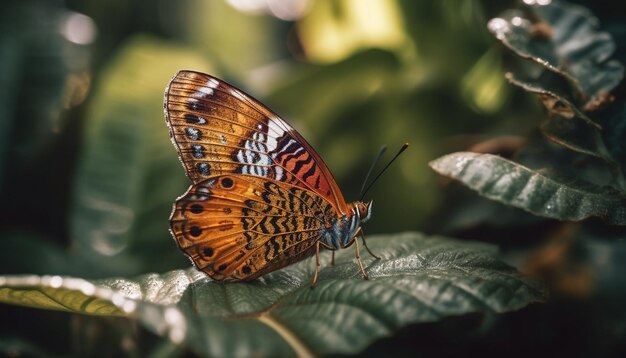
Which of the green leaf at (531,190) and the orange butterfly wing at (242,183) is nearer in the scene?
the green leaf at (531,190)

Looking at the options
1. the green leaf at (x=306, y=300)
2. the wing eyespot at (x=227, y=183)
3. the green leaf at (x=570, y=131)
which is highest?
the green leaf at (x=570, y=131)

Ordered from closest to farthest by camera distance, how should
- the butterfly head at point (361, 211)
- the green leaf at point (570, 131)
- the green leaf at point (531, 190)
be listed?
the green leaf at point (531, 190) → the green leaf at point (570, 131) → the butterfly head at point (361, 211)

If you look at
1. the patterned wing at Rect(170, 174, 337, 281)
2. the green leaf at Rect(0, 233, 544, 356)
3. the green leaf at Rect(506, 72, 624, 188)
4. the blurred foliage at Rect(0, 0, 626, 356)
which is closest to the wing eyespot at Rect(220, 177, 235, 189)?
the patterned wing at Rect(170, 174, 337, 281)

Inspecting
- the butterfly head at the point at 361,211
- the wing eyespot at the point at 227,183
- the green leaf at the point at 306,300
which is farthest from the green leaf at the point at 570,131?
the wing eyespot at the point at 227,183

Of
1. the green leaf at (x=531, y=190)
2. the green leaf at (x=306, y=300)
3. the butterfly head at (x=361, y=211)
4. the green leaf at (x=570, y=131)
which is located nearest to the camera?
the green leaf at (x=306, y=300)

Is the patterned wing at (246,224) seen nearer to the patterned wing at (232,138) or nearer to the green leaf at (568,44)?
the patterned wing at (232,138)

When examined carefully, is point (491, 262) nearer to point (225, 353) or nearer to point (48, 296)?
point (225, 353)

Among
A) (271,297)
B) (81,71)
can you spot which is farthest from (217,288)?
(81,71)

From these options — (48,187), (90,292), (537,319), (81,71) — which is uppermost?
(81,71)
